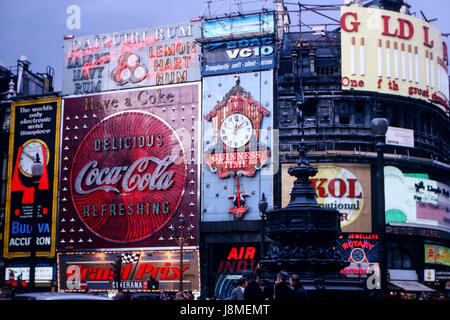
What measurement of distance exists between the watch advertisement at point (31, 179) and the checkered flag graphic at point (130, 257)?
6.95 meters

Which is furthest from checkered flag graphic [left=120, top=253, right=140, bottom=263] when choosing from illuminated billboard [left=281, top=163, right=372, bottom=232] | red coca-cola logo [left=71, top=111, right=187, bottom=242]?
illuminated billboard [left=281, top=163, right=372, bottom=232]

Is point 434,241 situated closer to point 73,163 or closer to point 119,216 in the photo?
point 119,216

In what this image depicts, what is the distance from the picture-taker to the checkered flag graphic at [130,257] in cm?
5610

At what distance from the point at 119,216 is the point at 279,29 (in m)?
21.2

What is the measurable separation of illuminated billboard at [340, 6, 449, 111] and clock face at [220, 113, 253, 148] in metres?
8.01

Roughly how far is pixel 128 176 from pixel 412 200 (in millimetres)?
22671

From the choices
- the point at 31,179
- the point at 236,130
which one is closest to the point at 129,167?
the point at 236,130

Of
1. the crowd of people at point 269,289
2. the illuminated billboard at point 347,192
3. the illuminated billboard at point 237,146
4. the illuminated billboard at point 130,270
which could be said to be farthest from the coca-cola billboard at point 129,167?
the crowd of people at point 269,289

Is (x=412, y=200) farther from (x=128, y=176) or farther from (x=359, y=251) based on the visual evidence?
(x=128, y=176)

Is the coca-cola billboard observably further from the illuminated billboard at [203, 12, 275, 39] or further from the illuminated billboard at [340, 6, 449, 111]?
the illuminated billboard at [340, 6, 449, 111]

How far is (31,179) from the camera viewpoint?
203 feet

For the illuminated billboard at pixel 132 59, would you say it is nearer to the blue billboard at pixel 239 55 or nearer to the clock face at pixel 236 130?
the blue billboard at pixel 239 55

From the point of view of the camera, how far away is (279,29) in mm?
61219

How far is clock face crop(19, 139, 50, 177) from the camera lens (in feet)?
202
